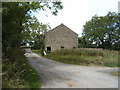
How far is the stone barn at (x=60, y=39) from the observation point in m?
28.6

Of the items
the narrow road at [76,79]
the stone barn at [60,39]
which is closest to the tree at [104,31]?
the stone barn at [60,39]

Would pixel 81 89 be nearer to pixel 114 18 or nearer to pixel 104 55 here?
pixel 104 55

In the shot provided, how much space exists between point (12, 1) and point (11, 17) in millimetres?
611

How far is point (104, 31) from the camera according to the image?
120ft

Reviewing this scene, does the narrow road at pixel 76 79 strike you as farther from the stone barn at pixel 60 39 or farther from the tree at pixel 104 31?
the tree at pixel 104 31

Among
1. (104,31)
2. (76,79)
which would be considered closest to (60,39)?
(104,31)

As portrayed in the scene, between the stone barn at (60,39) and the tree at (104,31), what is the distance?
39.2 ft

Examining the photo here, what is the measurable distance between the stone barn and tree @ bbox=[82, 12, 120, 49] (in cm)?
1196

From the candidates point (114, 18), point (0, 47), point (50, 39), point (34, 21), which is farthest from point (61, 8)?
point (114, 18)

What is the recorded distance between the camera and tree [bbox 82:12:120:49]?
36.5 metres

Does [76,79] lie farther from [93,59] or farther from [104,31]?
[104,31]

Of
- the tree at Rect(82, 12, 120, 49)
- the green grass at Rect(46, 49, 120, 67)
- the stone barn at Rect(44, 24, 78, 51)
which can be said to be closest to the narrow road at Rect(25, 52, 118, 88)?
the green grass at Rect(46, 49, 120, 67)

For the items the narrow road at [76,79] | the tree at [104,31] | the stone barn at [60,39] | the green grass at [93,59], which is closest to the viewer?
the narrow road at [76,79]

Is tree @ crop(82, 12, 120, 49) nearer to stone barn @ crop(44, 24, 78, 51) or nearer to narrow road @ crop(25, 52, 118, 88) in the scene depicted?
stone barn @ crop(44, 24, 78, 51)
